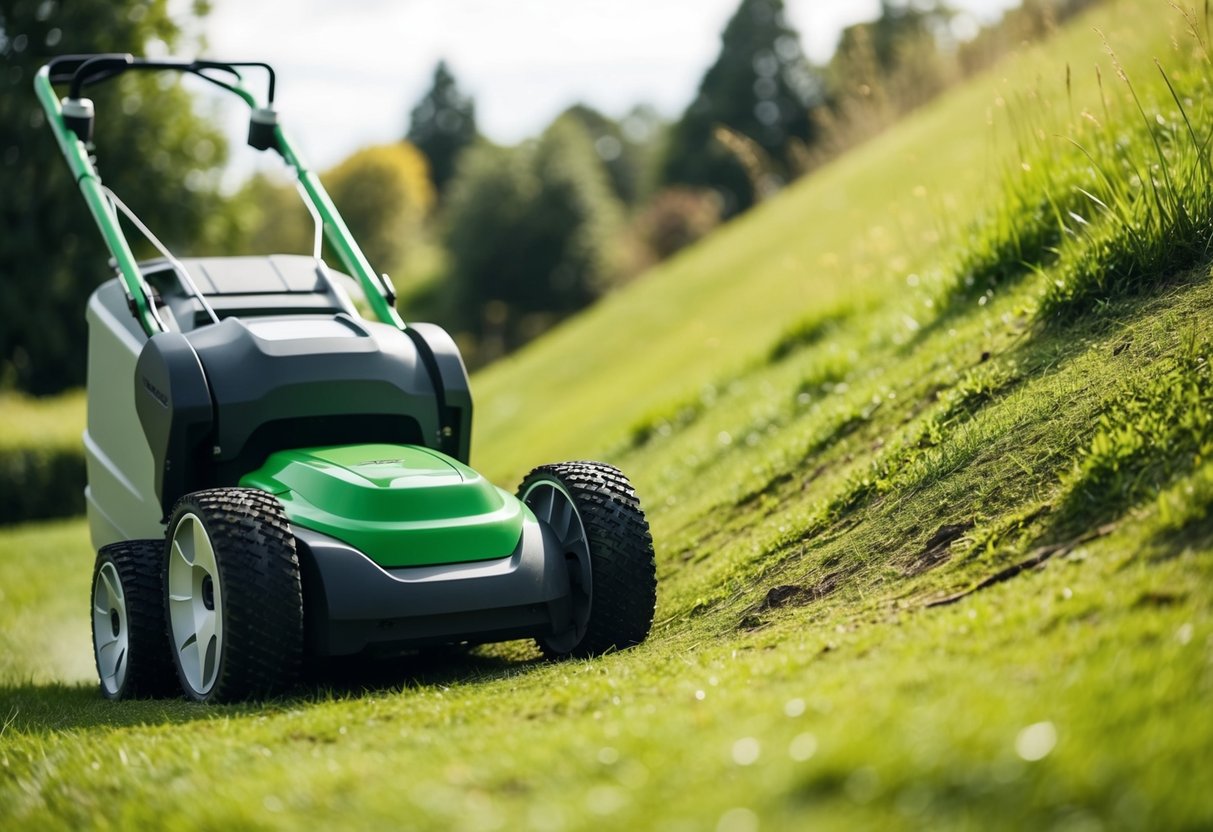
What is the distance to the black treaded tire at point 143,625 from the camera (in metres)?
4.66

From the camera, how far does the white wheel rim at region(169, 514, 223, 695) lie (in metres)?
4.26

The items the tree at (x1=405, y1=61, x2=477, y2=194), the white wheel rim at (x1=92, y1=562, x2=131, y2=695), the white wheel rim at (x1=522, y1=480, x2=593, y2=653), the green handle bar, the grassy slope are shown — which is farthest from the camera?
the tree at (x1=405, y1=61, x2=477, y2=194)

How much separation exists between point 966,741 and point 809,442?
420 centimetres

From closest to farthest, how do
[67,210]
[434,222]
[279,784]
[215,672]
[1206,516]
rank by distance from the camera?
[279,784] < [1206,516] < [215,672] < [67,210] < [434,222]

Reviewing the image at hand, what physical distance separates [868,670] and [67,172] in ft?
67.9

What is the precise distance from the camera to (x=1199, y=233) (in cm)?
484

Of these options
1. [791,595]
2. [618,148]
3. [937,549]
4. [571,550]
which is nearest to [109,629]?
[571,550]

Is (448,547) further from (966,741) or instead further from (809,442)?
(809,442)

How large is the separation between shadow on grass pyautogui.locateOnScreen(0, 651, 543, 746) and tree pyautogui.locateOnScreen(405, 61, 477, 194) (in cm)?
7664

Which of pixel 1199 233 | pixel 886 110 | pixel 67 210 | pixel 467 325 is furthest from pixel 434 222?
pixel 1199 233

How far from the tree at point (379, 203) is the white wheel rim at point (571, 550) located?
5564 centimetres

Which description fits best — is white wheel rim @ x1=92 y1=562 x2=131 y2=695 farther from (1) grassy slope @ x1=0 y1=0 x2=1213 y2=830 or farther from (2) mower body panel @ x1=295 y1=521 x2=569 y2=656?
(2) mower body panel @ x1=295 y1=521 x2=569 y2=656

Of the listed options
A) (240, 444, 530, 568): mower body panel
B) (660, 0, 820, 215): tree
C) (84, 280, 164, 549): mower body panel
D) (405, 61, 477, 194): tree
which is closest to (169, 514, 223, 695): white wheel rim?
(240, 444, 530, 568): mower body panel

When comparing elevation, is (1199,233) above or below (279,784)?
below
